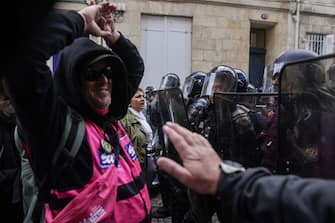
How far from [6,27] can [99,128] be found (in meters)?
1.16

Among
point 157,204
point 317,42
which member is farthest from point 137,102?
point 317,42

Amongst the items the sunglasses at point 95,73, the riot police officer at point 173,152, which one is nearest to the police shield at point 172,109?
the riot police officer at point 173,152

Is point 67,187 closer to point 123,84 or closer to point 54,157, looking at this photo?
point 54,157

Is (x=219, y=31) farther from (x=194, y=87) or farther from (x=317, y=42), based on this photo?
(x=194, y=87)

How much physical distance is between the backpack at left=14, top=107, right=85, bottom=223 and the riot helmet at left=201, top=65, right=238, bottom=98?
2.97 metres

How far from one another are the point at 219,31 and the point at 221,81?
783cm

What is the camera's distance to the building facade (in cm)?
1169

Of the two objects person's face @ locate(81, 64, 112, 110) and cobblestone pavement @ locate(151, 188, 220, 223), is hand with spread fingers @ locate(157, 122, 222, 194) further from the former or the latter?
cobblestone pavement @ locate(151, 188, 220, 223)

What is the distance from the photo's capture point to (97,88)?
78.6 inches

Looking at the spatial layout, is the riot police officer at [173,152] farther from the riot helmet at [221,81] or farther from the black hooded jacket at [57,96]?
the riot helmet at [221,81]

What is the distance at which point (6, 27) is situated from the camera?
0.80 meters

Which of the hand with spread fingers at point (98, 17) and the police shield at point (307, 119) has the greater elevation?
the hand with spread fingers at point (98, 17)

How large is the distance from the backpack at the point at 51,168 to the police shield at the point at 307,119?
0.86m

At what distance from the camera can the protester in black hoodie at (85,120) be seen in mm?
1562
